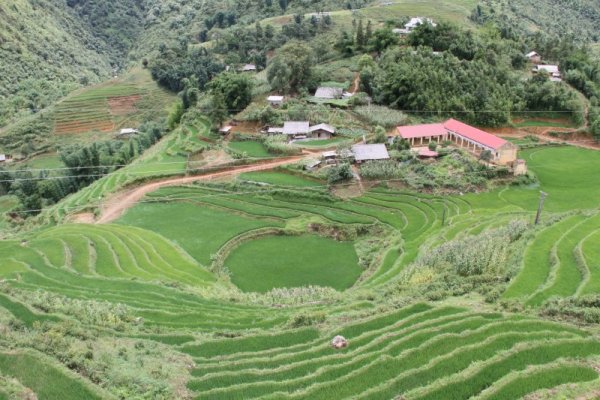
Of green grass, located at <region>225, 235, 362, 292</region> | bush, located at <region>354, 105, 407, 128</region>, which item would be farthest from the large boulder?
bush, located at <region>354, 105, 407, 128</region>

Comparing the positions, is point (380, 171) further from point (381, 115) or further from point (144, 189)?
point (144, 189)

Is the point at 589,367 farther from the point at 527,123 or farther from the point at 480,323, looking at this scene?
the point at 527,123

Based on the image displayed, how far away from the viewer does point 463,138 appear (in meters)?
51.7

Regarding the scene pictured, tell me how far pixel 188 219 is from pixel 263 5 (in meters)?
96.5

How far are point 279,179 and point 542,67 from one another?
4905 centimetres

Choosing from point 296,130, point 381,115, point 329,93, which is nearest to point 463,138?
point 381,115

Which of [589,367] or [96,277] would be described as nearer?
[589,367]

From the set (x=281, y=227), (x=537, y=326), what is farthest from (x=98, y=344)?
(x=281, y=227)

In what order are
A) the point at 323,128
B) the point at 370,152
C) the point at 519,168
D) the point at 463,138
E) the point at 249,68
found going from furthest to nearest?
1. the point at 249,68
2. the point at 323,128
3. the point at 463,138
4. the point at 370,152
5. the point at 519,168

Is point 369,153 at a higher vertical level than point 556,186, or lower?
higher

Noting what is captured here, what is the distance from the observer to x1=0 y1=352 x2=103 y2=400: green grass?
13891 millimetres

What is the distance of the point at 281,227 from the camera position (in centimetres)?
3834

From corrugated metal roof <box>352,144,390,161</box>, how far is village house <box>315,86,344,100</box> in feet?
51.1

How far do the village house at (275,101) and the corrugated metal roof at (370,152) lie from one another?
15537 millimetres
